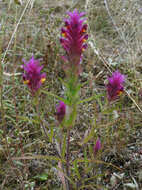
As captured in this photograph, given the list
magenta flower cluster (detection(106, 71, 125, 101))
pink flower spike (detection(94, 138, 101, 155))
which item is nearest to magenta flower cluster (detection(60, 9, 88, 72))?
magenta flower cluster (detection(106, 71, 125, 101))

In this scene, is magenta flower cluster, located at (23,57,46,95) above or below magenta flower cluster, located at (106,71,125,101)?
Answer: above

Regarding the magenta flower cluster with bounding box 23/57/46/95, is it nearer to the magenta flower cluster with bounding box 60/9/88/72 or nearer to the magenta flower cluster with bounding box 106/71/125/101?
the magenta flower cluster with bounding box 60/9/88/72

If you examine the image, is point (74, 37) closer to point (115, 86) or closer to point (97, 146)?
point (115, 86)

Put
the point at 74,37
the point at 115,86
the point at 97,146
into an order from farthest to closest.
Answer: the point at 97,146 → the point at 115,86 → the point at 74,37

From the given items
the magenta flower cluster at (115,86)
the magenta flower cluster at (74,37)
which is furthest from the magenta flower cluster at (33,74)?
the magenta flower cluster at (115,86)

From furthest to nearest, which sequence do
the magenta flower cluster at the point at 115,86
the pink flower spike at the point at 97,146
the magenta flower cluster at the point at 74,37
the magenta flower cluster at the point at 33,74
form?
the pink flower spike at the point at 97,146 → the magenta flower cluster at the point at 115,86 → the magenta flower cluster at the point at 33,74 → the magenta flower cluster at the point at 74,37

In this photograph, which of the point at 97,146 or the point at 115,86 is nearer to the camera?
the point at 115,86

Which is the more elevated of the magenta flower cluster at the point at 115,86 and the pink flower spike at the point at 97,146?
the magenta flower cluster at the point at 115,86

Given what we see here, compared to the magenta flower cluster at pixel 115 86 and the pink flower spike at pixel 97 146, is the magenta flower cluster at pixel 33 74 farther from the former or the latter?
the pink flower spike at pixel 97 146

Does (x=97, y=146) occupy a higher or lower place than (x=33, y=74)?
lower

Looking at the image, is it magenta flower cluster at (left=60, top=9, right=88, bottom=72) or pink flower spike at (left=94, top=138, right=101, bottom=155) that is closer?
magenta flower cluster at (left=60, top=9, right=88, bottom=72)

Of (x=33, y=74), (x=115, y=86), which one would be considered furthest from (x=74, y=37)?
(x=115, y=86)

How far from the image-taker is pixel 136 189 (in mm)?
1819

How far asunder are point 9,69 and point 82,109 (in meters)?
1.11
